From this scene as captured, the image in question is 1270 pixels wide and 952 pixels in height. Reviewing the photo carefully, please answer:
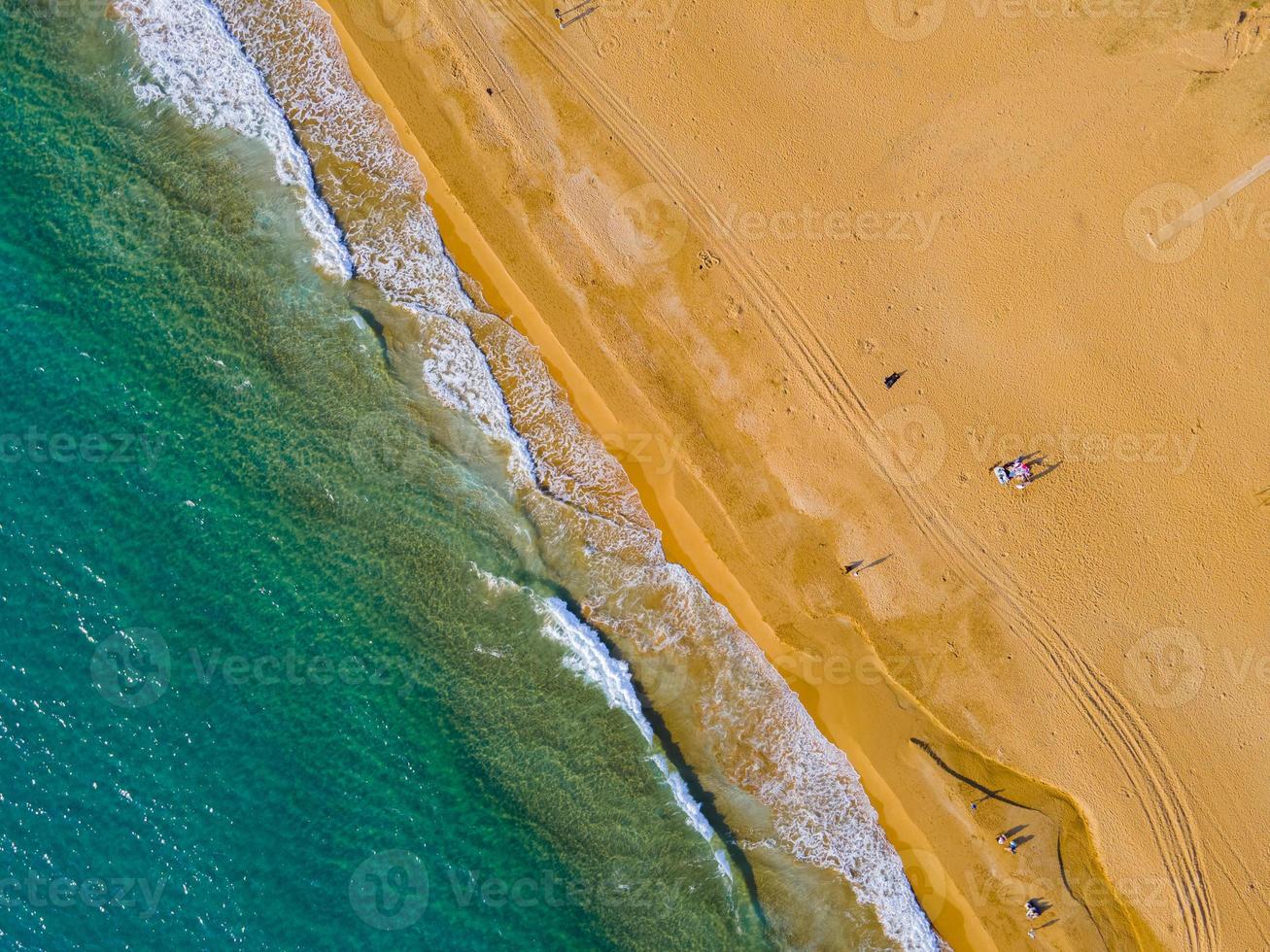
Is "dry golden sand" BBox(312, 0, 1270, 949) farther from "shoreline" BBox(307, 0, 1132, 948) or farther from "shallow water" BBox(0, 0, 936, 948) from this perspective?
"shallow water" BBox(0, 0, 936, 948)

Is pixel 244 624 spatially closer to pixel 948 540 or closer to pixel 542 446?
pixel 542 446

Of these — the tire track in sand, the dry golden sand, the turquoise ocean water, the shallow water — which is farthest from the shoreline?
the turquoise ocean water

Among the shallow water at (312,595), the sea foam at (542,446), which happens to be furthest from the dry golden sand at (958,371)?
the shallow water at (312,595)

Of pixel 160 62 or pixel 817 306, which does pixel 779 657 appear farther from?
pixel 160 62

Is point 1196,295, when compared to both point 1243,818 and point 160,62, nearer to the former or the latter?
point 1243,818

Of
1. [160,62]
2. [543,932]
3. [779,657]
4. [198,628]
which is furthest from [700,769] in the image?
[160,62]

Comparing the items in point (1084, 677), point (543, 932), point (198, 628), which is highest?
point (198, 628)

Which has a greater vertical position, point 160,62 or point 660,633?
point 160,62
